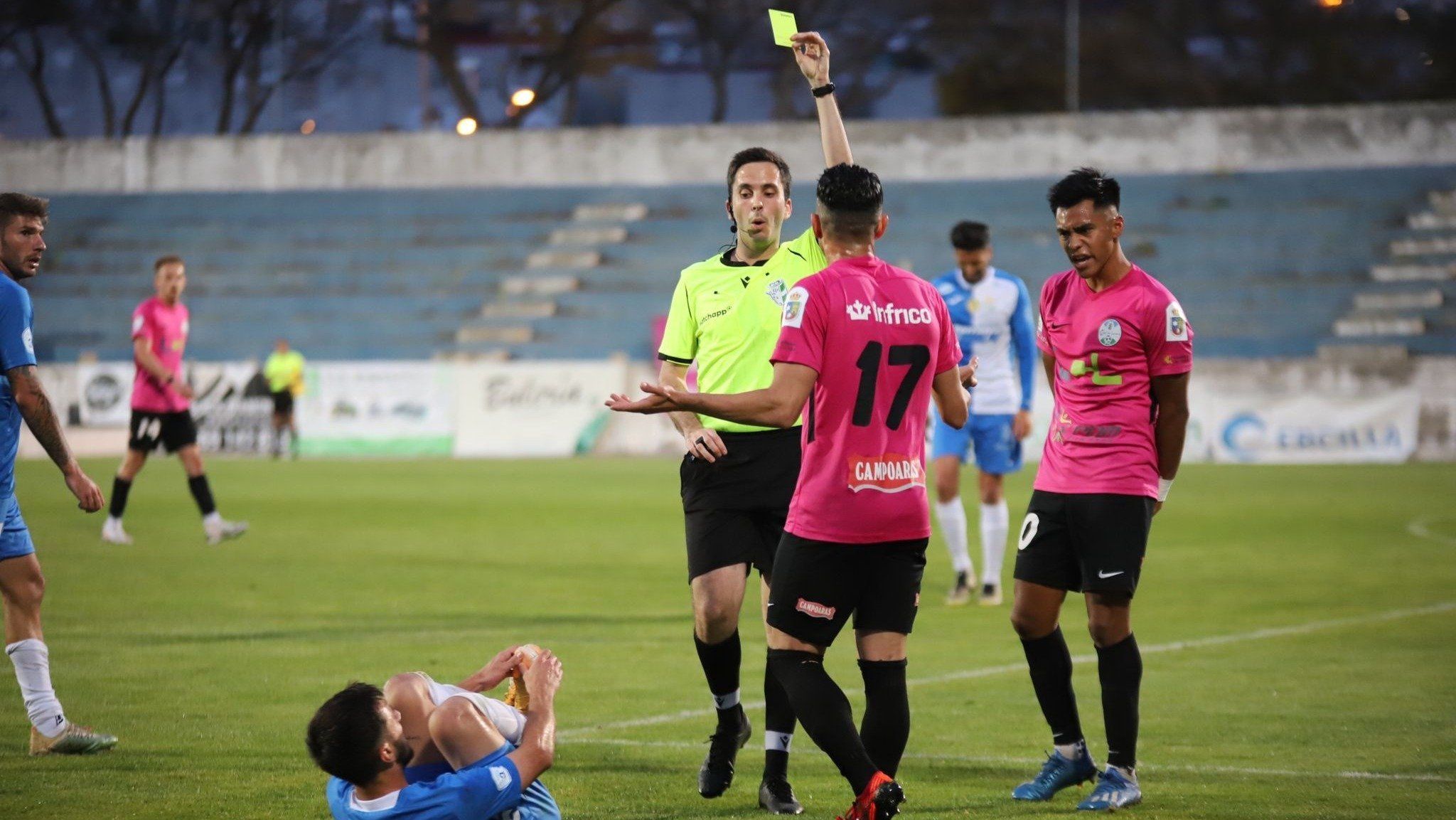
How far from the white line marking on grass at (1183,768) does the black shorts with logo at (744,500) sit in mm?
999

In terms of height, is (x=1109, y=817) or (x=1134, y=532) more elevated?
(x=1134, y=532)

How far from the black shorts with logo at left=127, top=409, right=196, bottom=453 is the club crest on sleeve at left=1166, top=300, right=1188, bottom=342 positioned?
1114 centimetres

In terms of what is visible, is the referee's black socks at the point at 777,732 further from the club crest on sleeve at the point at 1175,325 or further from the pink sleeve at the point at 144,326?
the pink sleeve at the point at 144,326

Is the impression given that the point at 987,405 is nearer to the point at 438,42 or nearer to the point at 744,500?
the point at 744,500

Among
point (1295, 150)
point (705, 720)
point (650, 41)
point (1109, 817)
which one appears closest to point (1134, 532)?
point (1109, 817)

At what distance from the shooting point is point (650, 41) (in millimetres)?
40750

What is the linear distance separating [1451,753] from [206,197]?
37395 mm

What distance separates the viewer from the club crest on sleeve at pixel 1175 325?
19.8ft

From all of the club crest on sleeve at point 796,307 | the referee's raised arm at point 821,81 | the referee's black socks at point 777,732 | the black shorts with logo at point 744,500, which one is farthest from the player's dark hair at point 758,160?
the referee's black socks at point 777,732

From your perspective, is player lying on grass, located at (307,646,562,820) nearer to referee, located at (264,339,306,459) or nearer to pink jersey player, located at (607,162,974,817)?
pink jersey player, located at (607,162,974,817)

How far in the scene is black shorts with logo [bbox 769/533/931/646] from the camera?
5297 mm

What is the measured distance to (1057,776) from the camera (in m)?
6.15

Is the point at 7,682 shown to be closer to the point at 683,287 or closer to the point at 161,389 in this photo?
the point at 683,287

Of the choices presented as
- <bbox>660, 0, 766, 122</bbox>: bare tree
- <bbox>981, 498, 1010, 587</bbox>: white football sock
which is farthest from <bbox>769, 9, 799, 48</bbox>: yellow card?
<bbox>660, 0, 766, 122</bbox>: bare tree
